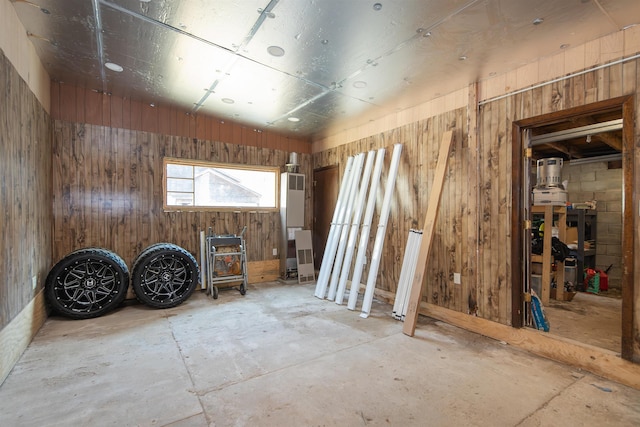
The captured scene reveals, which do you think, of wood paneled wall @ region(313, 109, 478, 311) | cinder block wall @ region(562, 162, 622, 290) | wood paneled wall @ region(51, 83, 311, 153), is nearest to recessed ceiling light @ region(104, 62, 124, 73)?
wood paneled wall @ region(51, 83, 311, 153)

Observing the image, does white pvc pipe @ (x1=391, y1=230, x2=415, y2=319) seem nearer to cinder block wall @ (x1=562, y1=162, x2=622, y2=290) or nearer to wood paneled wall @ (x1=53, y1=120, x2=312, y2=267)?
wood paneled wall @ (x1=53, y1=120, x2=312, y2=267)

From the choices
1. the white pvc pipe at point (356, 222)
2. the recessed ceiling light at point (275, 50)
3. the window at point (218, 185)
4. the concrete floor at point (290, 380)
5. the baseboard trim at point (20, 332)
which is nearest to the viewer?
the concrete floor at point (290, 380)

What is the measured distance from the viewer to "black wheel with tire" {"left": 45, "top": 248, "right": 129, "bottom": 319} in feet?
10.5

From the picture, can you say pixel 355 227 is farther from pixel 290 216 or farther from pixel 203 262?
pixel 203 262

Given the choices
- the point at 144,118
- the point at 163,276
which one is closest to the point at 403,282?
the point at 163,276

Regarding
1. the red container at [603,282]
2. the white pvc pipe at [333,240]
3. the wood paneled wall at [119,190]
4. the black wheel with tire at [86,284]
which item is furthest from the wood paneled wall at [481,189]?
the black wheel with tire at [86,284]

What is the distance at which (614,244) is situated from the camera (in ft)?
17.1

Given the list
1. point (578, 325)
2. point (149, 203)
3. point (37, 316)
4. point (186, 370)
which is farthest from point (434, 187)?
point (37, 316)

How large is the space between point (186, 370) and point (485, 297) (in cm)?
287

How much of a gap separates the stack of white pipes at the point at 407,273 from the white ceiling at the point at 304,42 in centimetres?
174

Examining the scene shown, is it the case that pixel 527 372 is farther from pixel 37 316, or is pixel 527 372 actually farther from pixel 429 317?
pixel 37 316

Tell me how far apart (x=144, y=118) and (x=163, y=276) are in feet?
7.43

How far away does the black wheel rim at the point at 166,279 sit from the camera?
12.2ft

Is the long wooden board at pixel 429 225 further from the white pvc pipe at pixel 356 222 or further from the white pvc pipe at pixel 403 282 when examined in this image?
the white pvc pipe at pixel 356 222
